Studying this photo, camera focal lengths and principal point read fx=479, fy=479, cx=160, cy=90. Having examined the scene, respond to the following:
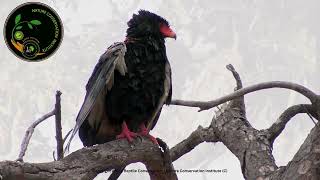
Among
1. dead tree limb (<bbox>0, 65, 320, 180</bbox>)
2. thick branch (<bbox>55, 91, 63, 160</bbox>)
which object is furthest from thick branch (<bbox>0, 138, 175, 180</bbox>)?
thick branch (<bbox>55, 91, 63, 160</bbox>)

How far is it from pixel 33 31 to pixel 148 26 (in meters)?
1.05

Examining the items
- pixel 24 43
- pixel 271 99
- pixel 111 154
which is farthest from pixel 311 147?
pixel 271 99

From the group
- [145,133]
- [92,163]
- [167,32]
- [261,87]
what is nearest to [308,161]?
[261,87]

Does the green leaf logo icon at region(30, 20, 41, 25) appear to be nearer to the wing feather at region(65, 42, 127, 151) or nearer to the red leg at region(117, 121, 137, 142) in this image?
the wing feather at region(65, 42, 127, 151)

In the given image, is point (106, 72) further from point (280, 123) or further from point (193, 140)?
point (280, 123)

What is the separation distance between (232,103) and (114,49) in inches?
58.8

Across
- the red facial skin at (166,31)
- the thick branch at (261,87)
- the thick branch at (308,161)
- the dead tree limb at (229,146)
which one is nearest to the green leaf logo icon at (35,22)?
the red facial skin at (166,31)

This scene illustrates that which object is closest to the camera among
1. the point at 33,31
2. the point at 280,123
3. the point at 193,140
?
the point at 33,31

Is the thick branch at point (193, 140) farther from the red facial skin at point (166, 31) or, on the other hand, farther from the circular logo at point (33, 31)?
the circular logo at point (33, 31)

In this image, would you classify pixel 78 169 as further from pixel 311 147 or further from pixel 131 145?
pixel 311 147

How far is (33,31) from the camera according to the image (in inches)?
168

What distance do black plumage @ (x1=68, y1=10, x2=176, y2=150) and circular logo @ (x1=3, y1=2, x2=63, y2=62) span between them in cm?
63

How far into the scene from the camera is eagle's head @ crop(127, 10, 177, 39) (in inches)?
177

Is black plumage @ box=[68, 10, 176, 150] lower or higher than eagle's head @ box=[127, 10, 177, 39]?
lower
